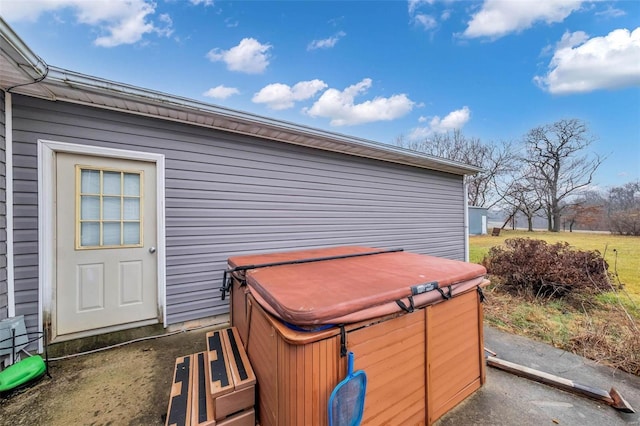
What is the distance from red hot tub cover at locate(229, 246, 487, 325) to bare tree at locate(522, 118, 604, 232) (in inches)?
949

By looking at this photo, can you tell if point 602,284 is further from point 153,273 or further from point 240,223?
point 153,273

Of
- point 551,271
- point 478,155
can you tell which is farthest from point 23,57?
point 478,155

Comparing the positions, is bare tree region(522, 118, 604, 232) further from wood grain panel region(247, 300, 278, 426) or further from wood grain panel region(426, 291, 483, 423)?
wood grain panel region(247, 300, 278, 426)

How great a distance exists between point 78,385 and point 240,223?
206 cm

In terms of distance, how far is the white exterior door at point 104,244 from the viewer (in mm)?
2459

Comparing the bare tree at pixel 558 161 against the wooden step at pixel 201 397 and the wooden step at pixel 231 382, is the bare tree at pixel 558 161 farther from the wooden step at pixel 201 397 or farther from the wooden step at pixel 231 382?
the wooden step at pixel 201 397

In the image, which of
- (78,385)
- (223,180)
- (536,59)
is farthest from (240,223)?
(536,59)

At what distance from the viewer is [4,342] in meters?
2.08

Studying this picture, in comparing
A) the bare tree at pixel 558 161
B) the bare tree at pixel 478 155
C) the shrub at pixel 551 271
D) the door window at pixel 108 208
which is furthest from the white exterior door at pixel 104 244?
the bare tree at pixel 558 161

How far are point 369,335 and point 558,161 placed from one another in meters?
26.5

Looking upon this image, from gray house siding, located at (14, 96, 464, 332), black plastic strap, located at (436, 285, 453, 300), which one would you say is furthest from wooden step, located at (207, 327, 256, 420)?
gray house siding, located at (14, 96, 464, 332)

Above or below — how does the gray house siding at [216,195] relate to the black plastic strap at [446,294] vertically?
above

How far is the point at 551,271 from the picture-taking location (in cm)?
415

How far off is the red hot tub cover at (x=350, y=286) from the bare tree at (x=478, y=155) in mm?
19890
